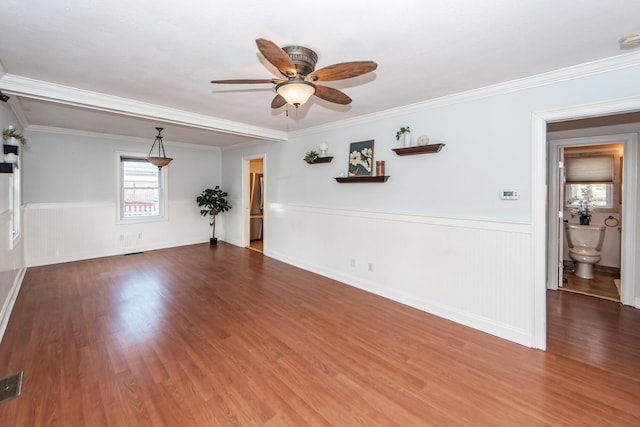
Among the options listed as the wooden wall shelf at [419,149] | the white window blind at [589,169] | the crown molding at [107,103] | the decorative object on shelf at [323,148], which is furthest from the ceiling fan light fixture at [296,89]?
the white window blind at [589,169]

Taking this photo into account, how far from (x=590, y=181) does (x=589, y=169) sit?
21 centimetres

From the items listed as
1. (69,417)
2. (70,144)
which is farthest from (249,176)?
(69,417)

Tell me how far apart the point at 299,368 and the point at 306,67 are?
229 centimetres

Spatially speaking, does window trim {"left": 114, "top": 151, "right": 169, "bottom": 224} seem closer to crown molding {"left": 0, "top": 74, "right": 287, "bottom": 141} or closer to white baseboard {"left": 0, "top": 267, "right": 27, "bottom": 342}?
white baseboard {"left": 0, "top": 267, "right": 27, "bottom": 342}

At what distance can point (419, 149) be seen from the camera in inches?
128

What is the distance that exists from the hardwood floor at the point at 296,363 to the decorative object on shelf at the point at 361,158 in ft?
5.69

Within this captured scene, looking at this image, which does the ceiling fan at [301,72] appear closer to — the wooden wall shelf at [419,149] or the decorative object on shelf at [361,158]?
the wooden wall shelf at [419,149]

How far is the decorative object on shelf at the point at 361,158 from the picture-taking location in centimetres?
386

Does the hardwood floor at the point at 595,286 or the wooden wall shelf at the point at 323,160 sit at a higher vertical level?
the wooden wall shelf at the point at 323,160

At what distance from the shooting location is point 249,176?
6.84 meters

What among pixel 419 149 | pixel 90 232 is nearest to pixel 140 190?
pixel 90 232

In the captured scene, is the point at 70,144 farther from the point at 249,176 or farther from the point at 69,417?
the point at 69,417

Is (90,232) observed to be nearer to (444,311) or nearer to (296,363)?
(296,363)

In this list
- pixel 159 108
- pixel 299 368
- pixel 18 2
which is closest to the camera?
pixel 18 2
